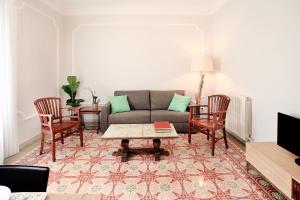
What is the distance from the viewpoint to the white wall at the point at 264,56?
8.01ft

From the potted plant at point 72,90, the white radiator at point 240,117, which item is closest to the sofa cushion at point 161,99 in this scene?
the white radiator at point 240,117

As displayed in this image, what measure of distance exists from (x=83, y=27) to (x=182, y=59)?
8.06 ft

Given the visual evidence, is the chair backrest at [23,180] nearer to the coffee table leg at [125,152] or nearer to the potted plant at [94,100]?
the coffee table leg at [125,152]

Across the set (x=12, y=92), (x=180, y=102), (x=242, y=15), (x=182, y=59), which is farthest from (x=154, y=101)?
(x=12, y=92)

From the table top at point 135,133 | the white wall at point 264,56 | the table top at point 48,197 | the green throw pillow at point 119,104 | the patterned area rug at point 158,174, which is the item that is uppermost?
the white wall at point 264,56

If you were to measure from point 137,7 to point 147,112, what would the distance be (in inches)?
97.0

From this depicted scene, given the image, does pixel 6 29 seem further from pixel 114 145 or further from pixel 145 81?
pixel 145 81

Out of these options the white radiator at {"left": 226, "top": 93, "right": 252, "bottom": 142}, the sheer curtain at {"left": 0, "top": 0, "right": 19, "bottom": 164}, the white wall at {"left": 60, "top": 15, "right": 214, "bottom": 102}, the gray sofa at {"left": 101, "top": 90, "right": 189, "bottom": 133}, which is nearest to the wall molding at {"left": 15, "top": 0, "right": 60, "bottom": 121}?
the white wall at {"left": 60, "top": 15, "right": 214, "bottom": 102}

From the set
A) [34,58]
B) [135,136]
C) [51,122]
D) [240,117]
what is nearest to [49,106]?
[51,122]

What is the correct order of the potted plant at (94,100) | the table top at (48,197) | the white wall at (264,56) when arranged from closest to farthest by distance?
the table top at (48,197), the white wall at (264,56), the potted plant at (94,100)

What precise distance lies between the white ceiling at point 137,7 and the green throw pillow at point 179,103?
6.72 feet

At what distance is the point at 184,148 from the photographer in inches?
139

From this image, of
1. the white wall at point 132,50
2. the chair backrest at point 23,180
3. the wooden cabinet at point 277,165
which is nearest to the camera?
the chair backrest at point 23,180

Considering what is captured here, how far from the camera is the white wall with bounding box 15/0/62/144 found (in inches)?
140
